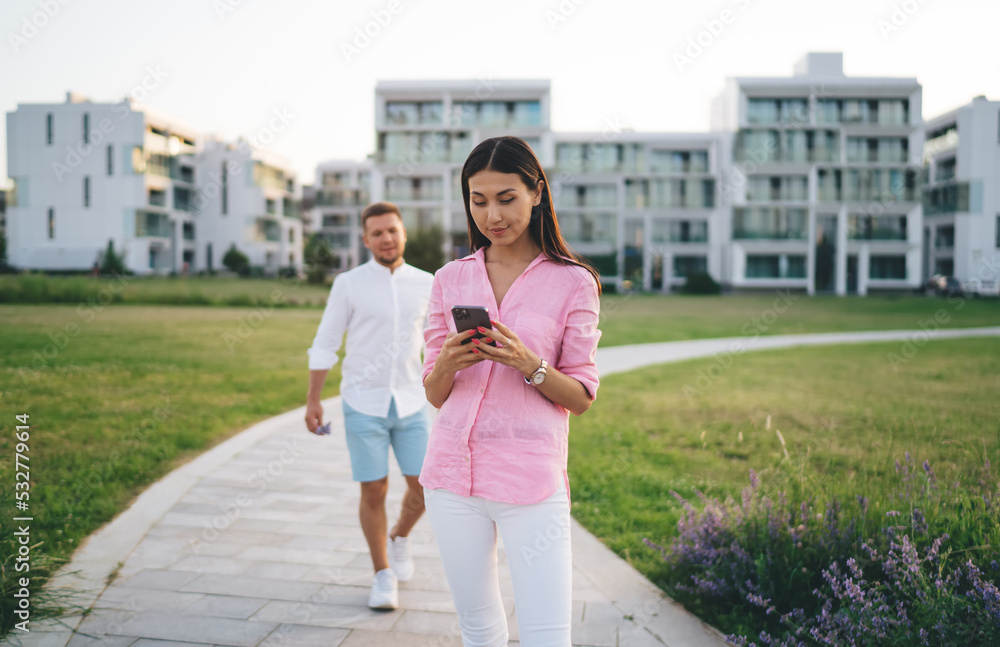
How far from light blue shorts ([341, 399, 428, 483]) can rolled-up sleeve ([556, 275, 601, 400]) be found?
1.79 metres

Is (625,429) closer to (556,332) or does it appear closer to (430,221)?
(556,332)

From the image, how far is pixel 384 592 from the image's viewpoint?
3766mm

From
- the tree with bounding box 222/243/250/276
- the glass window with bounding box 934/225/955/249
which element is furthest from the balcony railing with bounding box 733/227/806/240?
the tree with bounding box 222/243/250/276

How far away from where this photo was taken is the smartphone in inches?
76.9

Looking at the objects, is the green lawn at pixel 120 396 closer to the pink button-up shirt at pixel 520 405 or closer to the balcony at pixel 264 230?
the pink button-up shirt at pixel 520 405

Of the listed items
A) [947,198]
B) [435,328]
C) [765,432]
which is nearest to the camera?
[435,328]

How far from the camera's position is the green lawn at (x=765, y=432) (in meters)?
5.12

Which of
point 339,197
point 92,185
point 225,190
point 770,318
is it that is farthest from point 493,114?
point 92,185

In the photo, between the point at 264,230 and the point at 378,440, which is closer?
the point at 378,440

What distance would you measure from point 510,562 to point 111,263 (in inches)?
2124

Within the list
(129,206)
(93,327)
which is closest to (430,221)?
(129,206)

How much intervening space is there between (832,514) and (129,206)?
59.5 metres

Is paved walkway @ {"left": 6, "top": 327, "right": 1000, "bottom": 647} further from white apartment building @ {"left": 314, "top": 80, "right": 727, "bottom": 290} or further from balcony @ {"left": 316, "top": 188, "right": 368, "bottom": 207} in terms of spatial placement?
balcony @ {"left": 316, "top": 188, "right": 368, "bottom": 207}

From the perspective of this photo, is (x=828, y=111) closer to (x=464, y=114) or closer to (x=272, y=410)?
(x=464, y=114)
